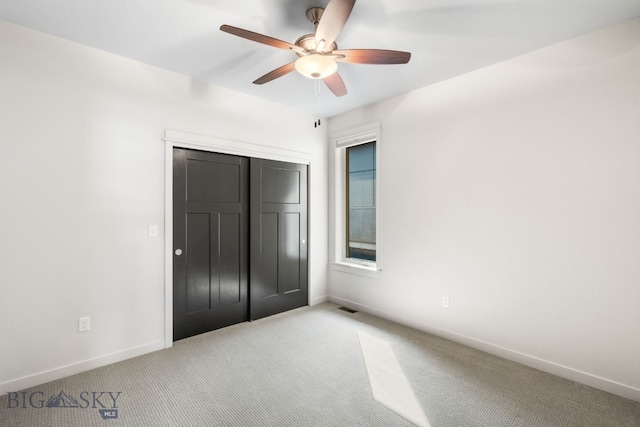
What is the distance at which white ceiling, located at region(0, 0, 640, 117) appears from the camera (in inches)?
78.5

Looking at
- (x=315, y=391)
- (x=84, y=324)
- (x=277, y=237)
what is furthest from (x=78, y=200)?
(x=315, y=391)

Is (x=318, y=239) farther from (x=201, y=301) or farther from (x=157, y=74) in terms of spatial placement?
→ (x=157, y=74)

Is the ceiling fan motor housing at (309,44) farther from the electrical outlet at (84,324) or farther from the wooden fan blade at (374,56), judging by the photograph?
the electrical outlet at (84,324)

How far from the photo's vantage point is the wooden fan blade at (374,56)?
1972mm

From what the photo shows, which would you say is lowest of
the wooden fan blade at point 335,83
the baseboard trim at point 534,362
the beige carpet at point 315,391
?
the beige carpet at point 315,391

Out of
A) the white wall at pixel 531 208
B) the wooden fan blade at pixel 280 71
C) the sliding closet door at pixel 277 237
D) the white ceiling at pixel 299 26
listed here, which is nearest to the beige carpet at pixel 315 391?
the white wall at pixel 531 208

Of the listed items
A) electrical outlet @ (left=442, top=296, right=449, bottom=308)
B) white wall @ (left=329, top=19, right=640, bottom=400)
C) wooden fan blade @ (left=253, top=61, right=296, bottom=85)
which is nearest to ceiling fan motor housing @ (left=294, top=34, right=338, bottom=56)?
wooden fan blade @ (left=253, top=61, right=296, bottom=85)

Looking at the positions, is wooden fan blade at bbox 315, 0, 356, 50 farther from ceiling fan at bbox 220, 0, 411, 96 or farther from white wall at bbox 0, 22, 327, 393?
white wall at bbox 0, 22, 327, 393

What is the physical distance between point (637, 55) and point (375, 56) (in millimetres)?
1830

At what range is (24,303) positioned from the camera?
225 cm

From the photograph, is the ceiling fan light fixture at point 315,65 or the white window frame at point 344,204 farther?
the white window frame at point 344,204

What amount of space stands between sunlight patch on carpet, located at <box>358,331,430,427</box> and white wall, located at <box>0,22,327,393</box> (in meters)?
1.94

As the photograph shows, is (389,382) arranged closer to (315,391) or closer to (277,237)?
(315,391)

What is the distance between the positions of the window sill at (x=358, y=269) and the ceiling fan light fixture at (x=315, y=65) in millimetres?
2432
